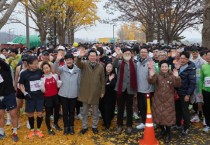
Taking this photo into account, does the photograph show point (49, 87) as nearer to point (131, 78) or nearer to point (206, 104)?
point (131, 78)

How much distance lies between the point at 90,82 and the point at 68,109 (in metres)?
0.85

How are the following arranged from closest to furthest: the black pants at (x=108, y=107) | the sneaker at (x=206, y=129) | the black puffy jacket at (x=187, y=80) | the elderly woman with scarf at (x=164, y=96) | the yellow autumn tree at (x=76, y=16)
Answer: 1. the elderly woman with scarf at (x=164, y=96)
2. the black puffy jacket at (x=187, y=80)
3. the sneaker at (x=206, y=129)
4. the black pants at (x=108, y=107)
5. the yellow autumn tree at (x=76, y=16)

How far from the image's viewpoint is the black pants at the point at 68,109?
6.30 m

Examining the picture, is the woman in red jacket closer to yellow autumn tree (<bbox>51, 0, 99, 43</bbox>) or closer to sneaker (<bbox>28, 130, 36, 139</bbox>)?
sneaker (<bbox>28, 130, 36, 139</bbox>)

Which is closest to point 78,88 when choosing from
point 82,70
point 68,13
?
point 82,70

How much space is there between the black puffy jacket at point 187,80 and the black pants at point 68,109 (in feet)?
8.05

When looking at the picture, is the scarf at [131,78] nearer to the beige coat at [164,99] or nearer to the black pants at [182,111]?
the beige coat at [164,99]

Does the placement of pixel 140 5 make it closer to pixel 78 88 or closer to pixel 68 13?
pixel 68 13

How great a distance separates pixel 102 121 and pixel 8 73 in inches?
112

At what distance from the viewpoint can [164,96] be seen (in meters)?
5.83

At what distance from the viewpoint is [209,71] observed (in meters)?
6.18

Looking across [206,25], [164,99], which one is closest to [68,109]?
[164,99]

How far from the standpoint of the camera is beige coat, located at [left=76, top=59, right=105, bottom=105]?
620 centimetres

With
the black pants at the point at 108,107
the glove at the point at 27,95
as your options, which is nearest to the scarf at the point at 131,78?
the black pants at the point at 108,107
